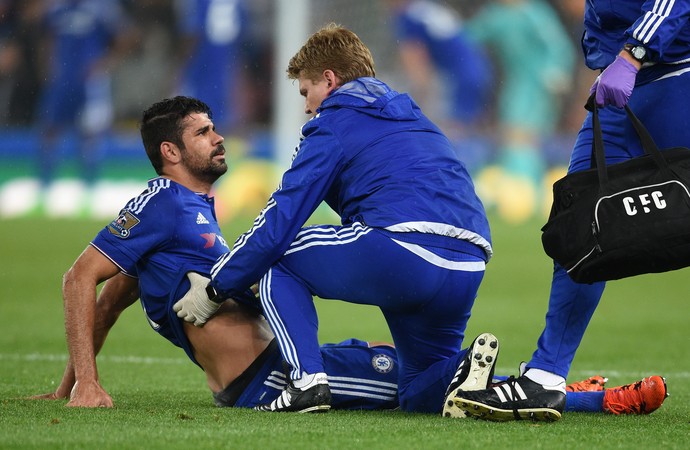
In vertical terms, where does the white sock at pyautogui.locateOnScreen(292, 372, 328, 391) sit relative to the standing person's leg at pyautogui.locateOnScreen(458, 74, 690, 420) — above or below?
below

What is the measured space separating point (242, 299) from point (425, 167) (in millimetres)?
995

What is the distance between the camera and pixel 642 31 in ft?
14.0

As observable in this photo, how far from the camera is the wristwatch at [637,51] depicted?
14.0ft

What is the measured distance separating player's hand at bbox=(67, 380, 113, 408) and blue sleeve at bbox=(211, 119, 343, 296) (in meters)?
0.65

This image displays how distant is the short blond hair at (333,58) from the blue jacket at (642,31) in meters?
0.93

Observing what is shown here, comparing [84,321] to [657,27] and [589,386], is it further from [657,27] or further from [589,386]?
[657,27]

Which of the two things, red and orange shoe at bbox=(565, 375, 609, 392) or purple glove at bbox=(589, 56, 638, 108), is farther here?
red and orange shoe at bbox=(565, 375, 609, 392)

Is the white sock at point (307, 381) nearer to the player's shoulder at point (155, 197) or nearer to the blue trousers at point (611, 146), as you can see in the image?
the blue trousers at point (611, 146)

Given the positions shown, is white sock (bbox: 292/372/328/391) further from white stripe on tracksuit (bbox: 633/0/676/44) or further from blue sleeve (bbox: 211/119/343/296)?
white stripe on tracksuit (bbox: 633/0/676/44)

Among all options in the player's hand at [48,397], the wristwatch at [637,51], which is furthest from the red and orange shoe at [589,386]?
the player's hand at [48,397]

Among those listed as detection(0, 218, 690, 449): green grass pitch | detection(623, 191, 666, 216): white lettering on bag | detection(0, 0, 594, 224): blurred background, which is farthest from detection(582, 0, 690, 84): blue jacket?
detection(0, 0, 594, 224): blurred background

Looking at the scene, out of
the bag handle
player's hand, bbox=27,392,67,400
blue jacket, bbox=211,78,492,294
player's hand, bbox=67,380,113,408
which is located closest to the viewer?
the bag handle

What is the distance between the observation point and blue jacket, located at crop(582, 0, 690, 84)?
4.26 meters

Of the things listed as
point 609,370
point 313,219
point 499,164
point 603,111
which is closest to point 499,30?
point 499,164
